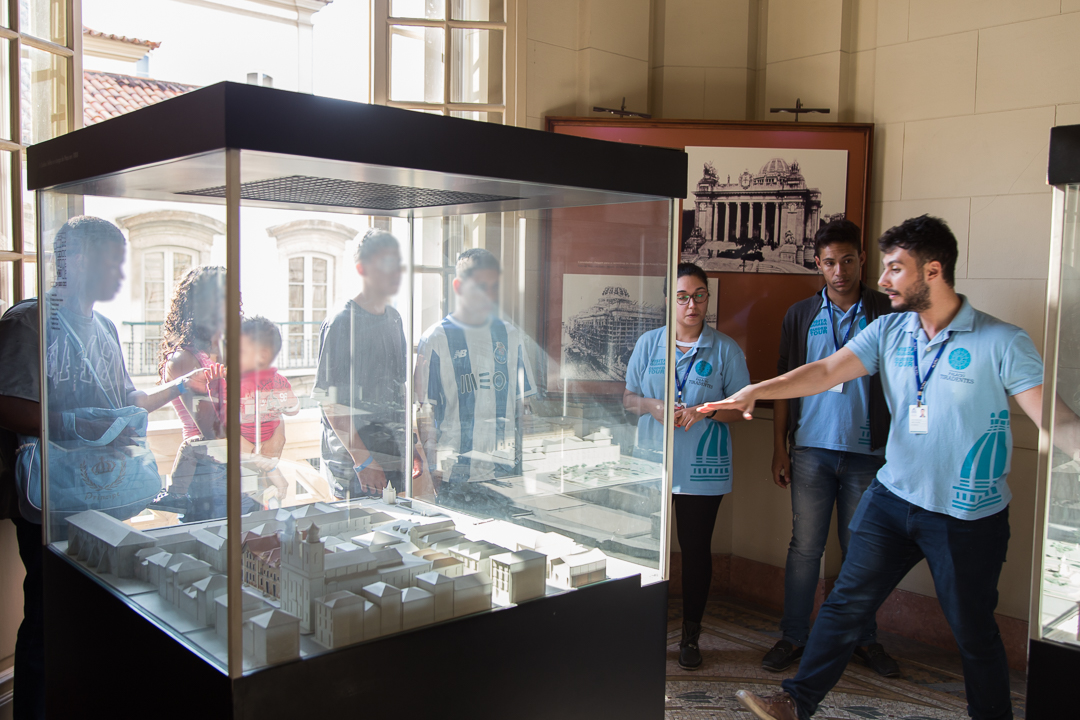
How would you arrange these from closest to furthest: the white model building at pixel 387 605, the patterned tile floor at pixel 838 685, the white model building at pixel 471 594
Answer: the white model building at pixel 387 605, the white model building at pixel 471 594, the patterned tile floor at pixel 838 685

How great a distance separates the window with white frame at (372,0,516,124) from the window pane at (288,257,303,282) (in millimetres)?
2061

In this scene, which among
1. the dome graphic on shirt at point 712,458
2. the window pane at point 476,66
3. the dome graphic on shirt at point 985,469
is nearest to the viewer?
the dome graphic on shirt at point 985,469

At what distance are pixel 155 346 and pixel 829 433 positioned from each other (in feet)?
8.35

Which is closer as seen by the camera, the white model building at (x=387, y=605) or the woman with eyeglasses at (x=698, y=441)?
the white model building at (x=387, y=605)

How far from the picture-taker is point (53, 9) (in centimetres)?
276

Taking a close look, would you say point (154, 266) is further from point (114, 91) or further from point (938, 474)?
point (114, 91)

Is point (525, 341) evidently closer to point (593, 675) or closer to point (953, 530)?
point (593, 675)

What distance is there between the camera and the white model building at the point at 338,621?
1.47m

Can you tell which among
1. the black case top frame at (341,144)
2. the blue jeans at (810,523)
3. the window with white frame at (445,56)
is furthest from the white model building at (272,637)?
the window with white frame at (445,56)

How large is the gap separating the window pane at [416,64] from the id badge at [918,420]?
2368mm

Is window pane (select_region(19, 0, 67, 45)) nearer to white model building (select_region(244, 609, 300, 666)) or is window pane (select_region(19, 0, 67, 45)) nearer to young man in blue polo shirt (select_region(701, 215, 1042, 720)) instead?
white model building (select_region(244, 609, 300, 666))

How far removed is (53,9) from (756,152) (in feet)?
9.48

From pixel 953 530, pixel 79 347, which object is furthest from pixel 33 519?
pixel 953 530

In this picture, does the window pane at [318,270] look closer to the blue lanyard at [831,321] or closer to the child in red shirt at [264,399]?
the child in red shirt at [264,399]
